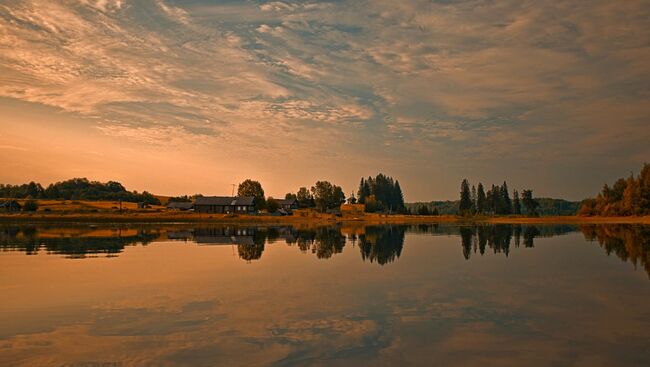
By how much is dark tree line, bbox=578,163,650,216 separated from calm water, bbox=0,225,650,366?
414 ft

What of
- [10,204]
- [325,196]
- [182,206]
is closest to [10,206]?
[10,204]

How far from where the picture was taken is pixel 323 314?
1727cm

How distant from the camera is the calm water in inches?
497

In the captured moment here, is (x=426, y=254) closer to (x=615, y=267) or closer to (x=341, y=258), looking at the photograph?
(x=341, y=258)

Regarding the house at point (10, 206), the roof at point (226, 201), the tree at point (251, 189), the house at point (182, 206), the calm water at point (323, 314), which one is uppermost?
the tree at point (251, 189)

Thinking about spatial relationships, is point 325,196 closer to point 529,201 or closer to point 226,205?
point 226,205

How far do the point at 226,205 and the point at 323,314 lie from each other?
478 ft

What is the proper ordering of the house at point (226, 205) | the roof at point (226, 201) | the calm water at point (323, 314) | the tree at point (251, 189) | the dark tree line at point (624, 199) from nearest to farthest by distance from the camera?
the calm water at point (323, 314) < the dark tree line at point (624, 199) < the house at point (226, 205) < the roof at point (226, 201) < the tree at point (251, 189)

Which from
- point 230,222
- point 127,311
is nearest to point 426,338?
point 127,311

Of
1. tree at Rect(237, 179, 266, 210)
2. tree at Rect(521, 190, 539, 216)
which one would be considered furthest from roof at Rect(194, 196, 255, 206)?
tree at Rect(521, 190, 539, 216)

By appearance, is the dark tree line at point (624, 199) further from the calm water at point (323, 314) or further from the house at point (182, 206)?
the house at point (182, 206)

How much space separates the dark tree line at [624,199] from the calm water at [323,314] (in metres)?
126

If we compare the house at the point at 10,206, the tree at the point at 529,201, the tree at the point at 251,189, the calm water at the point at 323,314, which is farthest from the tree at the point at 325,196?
the calm water at the point at 323,314

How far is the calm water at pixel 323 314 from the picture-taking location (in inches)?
497
